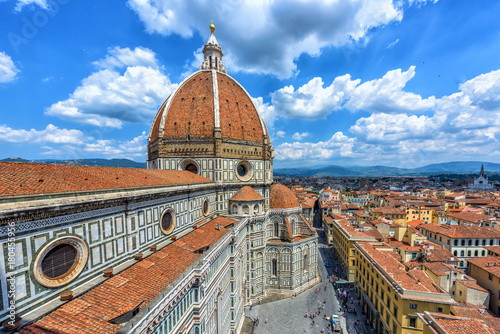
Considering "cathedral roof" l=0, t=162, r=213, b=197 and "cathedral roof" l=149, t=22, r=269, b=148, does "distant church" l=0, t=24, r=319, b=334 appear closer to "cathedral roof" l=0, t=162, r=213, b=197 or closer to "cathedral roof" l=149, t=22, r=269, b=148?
"cathedral roof" l=0, t=162, r=213, b=197

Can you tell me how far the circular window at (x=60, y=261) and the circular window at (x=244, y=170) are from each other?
2345cm

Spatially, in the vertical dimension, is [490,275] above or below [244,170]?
below

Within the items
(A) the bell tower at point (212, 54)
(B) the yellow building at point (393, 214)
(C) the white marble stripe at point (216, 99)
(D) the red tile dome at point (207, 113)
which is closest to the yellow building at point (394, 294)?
(D) the red tile dome at point (207, 113)

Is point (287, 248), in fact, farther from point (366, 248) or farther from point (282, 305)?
point (366, 248)

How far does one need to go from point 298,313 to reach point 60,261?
1075 inches

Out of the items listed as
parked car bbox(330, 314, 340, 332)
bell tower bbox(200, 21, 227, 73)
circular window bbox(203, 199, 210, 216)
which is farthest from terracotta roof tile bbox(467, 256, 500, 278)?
bell tower bbox(200, 21, 227, 73)

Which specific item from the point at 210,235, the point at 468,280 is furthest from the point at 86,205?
the point at 468,280

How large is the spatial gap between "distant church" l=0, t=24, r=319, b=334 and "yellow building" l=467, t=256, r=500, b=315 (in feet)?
70.1

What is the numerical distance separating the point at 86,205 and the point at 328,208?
62840 millimetres

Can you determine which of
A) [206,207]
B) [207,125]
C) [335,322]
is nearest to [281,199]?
[206,207]

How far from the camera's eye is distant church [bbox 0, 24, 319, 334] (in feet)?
28.9

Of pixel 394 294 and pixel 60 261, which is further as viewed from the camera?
pixel 394 294

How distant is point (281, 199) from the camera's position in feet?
115

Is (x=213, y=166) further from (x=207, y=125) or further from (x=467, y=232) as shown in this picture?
(x=467, y=232)
